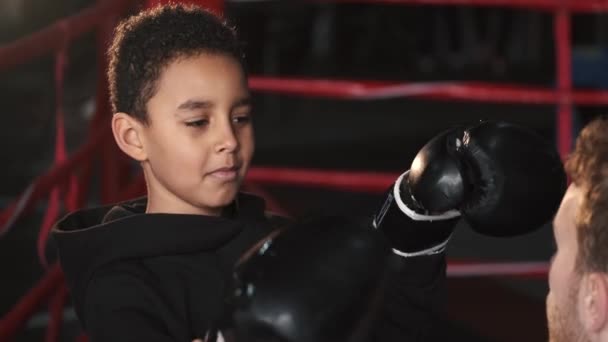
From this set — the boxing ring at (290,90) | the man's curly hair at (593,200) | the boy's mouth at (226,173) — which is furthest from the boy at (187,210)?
the boxing ring at (290,90)

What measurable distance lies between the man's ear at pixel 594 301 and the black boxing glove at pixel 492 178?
0.70ft

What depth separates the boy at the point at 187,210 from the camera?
126cm

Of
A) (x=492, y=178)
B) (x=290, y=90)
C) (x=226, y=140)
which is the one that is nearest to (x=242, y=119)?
(x=226, y=140)

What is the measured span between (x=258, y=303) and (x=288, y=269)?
42mm

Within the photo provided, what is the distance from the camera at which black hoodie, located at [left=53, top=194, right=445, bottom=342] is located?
1.23m

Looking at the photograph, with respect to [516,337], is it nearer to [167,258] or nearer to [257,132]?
[167,258]

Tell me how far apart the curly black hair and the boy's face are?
1cm

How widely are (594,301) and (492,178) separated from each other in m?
0.25

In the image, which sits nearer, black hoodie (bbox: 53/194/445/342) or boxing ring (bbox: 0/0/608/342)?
black hoodie (bbox: 53/194/445/342)

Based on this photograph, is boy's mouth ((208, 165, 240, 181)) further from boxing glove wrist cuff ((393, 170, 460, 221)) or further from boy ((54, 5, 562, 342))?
boxing glove wrist cuff ((393, 170, 460, 221))

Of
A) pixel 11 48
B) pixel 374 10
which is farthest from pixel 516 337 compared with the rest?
pixel 374 10

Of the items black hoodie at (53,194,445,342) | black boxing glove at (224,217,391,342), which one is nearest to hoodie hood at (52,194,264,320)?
black hoodie at (53,194,445,342)

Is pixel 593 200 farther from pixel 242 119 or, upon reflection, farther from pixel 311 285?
pixel 242 119

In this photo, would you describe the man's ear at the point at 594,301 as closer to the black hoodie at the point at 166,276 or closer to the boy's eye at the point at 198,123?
the black hoodie at the point at 166,276
